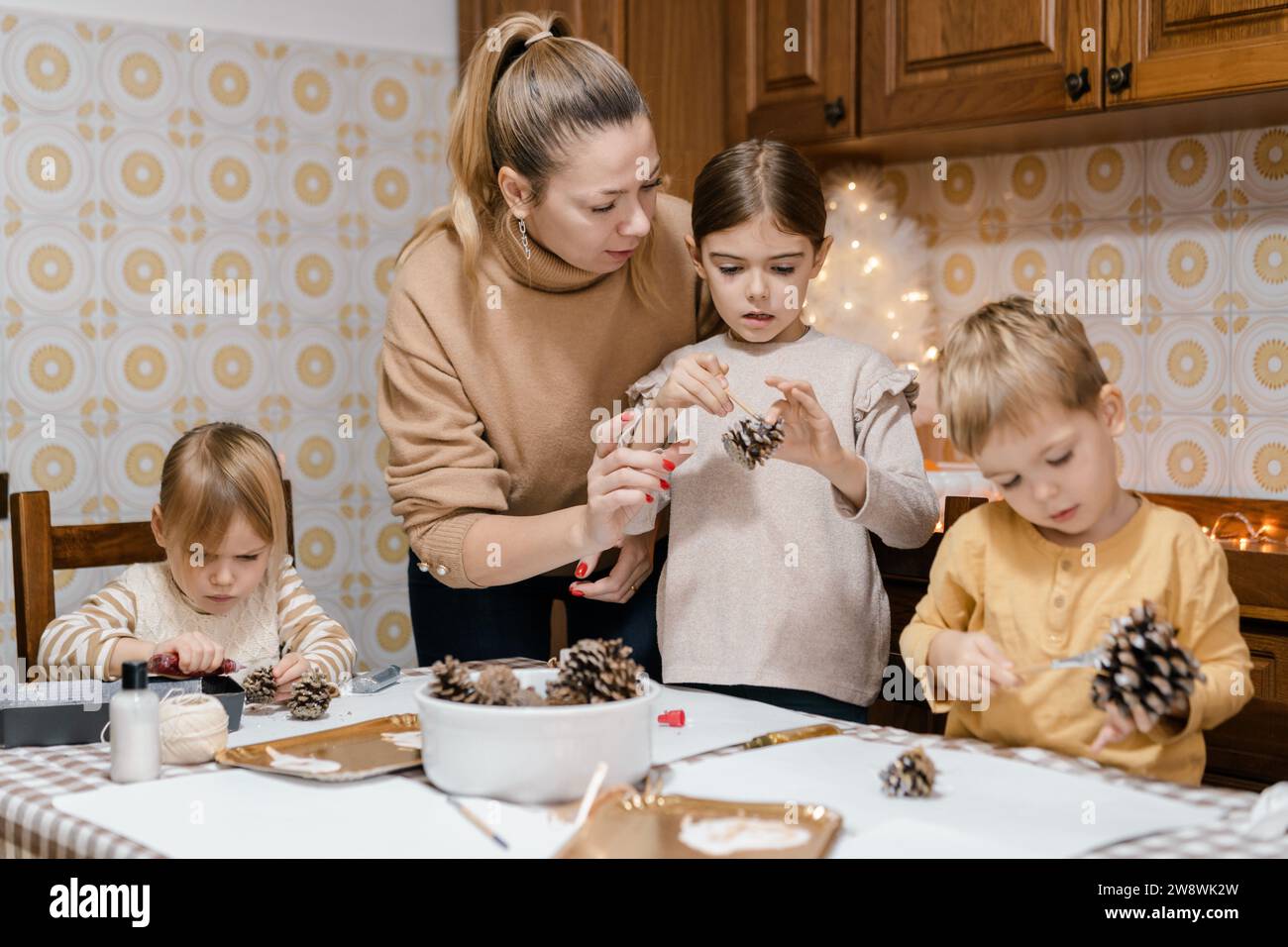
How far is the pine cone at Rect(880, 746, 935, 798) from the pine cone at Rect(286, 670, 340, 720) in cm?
59

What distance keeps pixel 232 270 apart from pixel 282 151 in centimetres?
29

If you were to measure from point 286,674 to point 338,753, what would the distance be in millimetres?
326

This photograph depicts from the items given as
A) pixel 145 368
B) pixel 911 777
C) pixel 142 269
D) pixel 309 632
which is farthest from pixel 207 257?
pixel 911 777

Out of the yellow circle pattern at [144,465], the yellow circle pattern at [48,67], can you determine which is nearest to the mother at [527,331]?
the yellow circle pattern at [144,465]

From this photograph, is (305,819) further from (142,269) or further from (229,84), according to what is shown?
(229,84)

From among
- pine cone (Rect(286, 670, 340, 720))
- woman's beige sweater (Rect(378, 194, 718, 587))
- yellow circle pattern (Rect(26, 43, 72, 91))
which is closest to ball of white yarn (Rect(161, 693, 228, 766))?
pine cone (Rect(286, 670, 340, 720))

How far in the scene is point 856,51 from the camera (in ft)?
8.84

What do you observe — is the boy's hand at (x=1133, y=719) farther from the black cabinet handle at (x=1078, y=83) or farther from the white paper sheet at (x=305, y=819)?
the black cabinet handle at (x=1078, y=83)

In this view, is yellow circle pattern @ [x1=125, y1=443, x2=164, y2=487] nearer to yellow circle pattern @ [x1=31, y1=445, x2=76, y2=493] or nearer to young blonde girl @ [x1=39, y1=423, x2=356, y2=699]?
yellow circle pattern @ [x1=31, y1=445, x2=76, y2=493]

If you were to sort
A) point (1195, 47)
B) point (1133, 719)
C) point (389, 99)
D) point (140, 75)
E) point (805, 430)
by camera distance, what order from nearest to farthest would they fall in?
point (1133, 719)
point (805, 430)
point (1195, 47)
point (140, 75)
point (389, 99)

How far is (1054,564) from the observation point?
1.27 meters

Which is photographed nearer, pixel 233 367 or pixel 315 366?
pixel 233 367

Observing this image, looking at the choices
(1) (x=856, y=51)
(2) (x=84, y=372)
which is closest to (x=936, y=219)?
(1) (x=856, y=51)
